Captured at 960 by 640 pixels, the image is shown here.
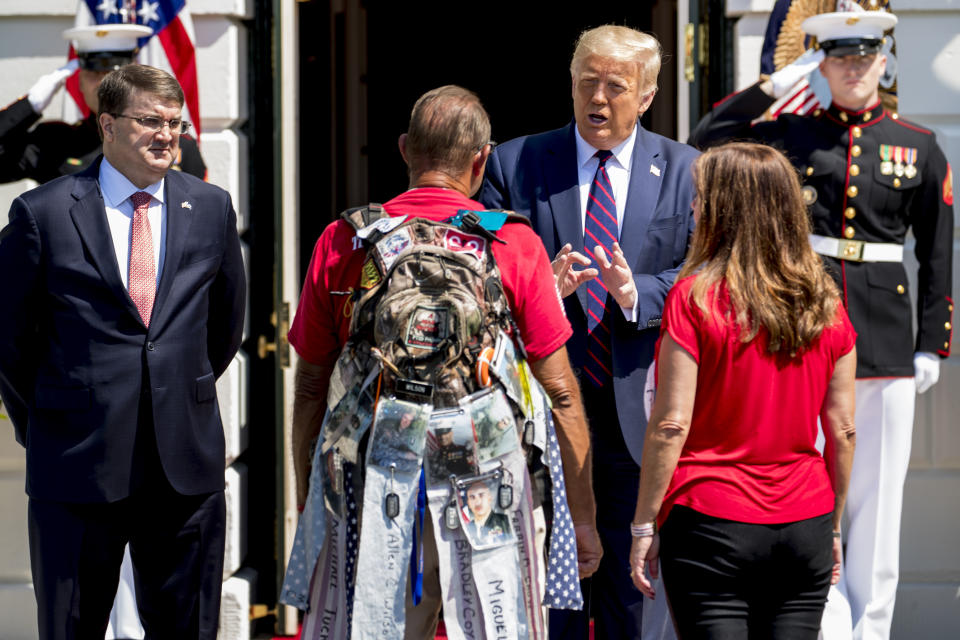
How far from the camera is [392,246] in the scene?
256cm

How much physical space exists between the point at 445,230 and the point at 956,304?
8.10 feet

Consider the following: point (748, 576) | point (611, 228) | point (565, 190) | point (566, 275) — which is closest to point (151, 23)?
point (565, 190)

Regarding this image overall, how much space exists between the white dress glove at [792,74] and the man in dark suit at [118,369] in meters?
1.77

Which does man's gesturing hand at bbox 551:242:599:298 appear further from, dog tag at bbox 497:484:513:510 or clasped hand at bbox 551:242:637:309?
dog tag at bbox 497:484:513:510

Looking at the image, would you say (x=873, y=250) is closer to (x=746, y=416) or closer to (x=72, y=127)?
(x=746, y=416)

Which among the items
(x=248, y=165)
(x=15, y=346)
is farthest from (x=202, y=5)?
(x=15, y=346)

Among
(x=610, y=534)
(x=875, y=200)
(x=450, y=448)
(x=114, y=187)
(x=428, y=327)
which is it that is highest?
(x=114, y=187)

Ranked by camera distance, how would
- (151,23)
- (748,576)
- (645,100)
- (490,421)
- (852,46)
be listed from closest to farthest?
(748,576), (490,421), (645,100), (852,46), (151,23)

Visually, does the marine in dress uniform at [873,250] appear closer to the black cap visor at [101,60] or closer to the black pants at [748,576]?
the black pants at [748,576]

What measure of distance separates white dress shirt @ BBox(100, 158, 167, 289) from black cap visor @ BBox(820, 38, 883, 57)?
2028 millimetres

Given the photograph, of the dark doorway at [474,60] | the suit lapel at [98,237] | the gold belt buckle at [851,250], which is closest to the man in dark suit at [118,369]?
the suit lapel at [98,237]

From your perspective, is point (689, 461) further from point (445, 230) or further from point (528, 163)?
point (528, 163)

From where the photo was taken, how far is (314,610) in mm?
2689

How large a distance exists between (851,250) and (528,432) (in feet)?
5.59
